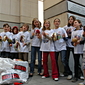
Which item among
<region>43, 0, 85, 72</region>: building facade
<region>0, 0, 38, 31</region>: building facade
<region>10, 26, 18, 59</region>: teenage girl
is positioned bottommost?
<region>10, 26, 18, 59</region>: teenage girl

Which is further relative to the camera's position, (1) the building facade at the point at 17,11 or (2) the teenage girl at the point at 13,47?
(1) the building facade at the point at 17,11

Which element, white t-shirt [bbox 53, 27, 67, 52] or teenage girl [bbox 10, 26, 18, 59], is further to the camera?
teenage girl [bbox 10, 26, 18, 59]

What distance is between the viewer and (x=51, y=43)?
11.9 ft

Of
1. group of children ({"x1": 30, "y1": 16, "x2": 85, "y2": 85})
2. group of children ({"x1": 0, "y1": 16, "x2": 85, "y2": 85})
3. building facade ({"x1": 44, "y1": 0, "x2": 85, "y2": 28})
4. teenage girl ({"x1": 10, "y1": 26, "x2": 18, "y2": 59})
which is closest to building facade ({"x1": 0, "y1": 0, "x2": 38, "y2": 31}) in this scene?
building facade ({"x1": 44, "y1": 0, "x2": 85, "y2": 28})

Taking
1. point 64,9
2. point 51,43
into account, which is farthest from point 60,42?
point 64,9

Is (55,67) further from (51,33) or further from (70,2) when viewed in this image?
(70,2)

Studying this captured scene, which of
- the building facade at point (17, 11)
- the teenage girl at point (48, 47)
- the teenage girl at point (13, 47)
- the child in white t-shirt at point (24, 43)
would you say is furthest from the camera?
the building facade at point (17, 11)

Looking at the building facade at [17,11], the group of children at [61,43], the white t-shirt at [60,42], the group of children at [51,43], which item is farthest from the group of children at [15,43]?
the building facade at [17,11]

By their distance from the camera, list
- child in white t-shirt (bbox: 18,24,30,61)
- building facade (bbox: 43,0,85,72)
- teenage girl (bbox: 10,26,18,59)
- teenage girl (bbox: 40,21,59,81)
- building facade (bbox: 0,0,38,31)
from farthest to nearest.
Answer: building facade (bbox: 0,0,38,31) → building facade (bbox: 43,0,85,72) → teenage girl (bbox: 10,26,18,59) → child in white t-shirt (bbox: 18,24,30,61) → teenage girl (bbox: 40,21,59,81)

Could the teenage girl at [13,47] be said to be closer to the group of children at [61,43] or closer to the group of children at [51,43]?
the group of children at [51,43]

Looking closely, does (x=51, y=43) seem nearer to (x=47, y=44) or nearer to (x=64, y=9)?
(x=47, y=44)

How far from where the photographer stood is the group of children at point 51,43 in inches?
129

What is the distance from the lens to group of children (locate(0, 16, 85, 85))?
3.28 meters

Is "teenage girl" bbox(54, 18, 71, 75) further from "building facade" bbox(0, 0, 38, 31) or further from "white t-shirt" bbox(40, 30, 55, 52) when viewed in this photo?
"building facade" bbox(0, 0, 38, 31)
